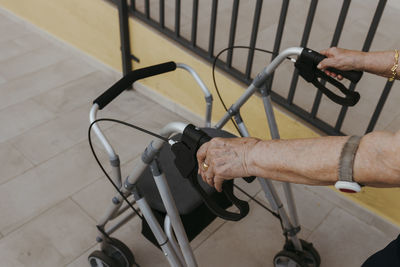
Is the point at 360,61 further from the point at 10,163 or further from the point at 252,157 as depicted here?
the point at 10,163

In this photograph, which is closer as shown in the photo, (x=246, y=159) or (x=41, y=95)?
(x=246, y=159)

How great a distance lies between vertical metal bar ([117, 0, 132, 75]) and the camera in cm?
258

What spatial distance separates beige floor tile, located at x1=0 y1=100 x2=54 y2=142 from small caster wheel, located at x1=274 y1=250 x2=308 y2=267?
174 cm

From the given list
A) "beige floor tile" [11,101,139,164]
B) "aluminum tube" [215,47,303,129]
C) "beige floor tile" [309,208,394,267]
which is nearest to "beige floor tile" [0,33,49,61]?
"beige floor tile" [11,101,139,164]

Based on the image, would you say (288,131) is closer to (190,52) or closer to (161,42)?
(190,52)

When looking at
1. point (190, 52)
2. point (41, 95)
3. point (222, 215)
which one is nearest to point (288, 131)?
point (190, 52)

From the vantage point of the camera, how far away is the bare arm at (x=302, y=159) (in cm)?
77

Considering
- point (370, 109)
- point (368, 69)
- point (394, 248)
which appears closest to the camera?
point (394, 248)

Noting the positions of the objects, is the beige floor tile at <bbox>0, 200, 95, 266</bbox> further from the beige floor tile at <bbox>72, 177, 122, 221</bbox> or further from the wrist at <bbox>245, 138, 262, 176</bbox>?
the wrist at <bbox>245, 138, 262, 176</bbox>

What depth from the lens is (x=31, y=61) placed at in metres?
3.17

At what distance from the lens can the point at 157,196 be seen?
138 cm

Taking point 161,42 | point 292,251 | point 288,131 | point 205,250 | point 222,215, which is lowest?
point 205,250

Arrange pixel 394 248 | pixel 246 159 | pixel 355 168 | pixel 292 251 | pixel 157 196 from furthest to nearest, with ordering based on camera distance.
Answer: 1. pixel 292 251
2. pixel 157 196
3. pixel 394 248
4. pixel 246 159
5. pixel 355 168

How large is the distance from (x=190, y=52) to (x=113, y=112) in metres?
0.72
